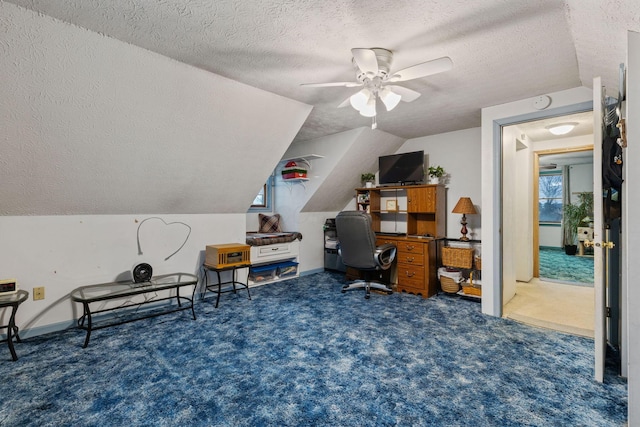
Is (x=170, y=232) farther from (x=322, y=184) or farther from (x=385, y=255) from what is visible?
(x=385, y=255)

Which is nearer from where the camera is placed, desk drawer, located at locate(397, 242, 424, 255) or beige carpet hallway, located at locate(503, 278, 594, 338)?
beige carpet hallway, located at locate(503, 278, 594, 338)

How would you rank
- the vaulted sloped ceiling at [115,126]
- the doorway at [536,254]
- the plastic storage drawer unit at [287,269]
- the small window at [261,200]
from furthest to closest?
1. the small window at [261,200]
2. the plastic storage drawer unit at [287,269]
3. the doorway at [536,254]
4. the vaulted sloped ceiling at [115,126]

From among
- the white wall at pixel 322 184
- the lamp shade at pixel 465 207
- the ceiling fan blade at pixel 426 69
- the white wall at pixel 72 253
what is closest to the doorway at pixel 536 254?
the lamp shade at pixel 465 207

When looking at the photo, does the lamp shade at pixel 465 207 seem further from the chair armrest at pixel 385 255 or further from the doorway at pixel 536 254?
the chair armrest at pixel 385 255

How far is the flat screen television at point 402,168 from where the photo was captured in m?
4.33

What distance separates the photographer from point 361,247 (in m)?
3.81

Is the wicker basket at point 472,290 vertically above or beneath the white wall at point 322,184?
beneath

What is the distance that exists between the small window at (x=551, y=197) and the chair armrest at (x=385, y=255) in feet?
21.3

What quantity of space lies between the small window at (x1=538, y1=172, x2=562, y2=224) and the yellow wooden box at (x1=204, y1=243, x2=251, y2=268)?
27.1 feet

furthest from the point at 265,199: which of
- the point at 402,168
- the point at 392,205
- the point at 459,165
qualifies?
the point at 459,165

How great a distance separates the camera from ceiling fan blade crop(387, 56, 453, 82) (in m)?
1.82

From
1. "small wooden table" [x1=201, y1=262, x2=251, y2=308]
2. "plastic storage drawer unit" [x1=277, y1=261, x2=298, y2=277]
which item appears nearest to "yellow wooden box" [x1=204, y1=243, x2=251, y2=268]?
"small wooden table" [x1=201, y1=262, x2=251, y2=308]

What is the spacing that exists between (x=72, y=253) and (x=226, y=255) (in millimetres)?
1445

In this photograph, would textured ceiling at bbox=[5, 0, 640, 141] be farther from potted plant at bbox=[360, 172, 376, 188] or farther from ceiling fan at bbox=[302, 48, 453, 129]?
potted plant at bbox=[360, 172, 376, 188]
